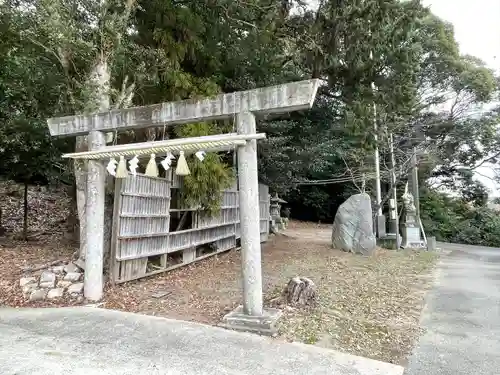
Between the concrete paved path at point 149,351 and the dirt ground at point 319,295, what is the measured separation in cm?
33

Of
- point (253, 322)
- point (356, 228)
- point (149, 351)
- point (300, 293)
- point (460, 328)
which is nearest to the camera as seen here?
point (149, 351)

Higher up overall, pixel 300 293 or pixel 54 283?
pixel 54 283

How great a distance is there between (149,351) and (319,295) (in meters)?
2.62

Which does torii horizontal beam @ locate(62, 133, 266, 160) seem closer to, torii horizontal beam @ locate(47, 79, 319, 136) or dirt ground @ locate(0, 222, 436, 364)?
torii horizontal beam @ locate(47, 79, 319, 136)

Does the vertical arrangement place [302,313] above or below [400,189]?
below

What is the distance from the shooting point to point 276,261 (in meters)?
7.90

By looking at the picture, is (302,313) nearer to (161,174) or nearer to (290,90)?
(290,90)

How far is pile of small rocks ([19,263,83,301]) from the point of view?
15.2 ft

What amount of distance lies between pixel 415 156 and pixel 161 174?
8.51 meters

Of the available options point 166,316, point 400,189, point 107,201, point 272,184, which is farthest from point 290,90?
point 400,189

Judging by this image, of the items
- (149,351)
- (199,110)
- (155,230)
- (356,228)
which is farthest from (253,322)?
(356,228)

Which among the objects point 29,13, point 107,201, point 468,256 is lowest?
point 468,256

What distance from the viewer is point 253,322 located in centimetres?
375

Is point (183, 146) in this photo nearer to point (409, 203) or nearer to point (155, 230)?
point (155, 230)
